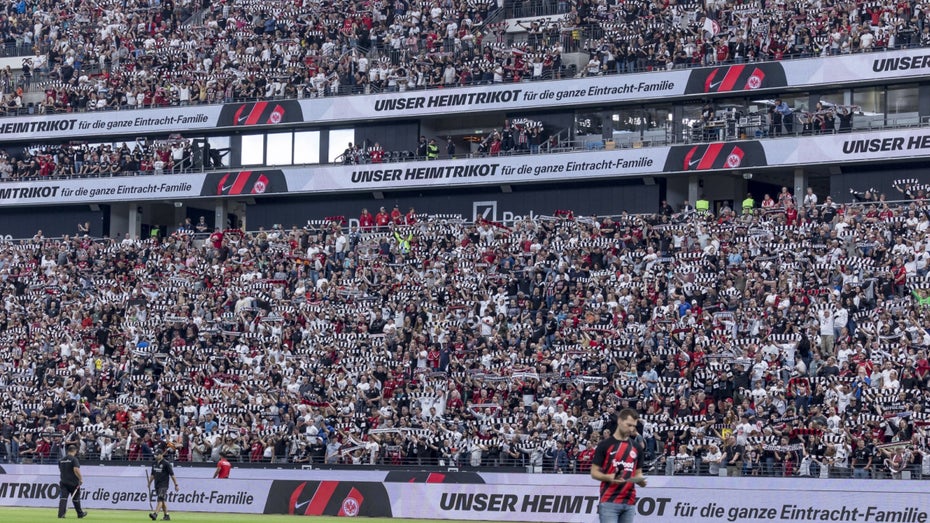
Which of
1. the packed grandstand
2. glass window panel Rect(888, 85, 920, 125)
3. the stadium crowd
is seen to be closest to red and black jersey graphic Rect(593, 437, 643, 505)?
the stadium crowd

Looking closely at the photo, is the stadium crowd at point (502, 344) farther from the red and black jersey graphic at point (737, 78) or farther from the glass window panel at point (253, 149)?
the glass window panel at point (253, 149)

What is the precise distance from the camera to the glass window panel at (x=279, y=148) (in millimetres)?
60812

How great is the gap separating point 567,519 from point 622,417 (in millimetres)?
16324

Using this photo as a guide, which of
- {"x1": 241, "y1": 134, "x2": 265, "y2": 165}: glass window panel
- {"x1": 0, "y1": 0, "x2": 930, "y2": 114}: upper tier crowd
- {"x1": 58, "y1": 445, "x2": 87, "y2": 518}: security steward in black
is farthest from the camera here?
{"x1": 241, "y1": 134, "x2": 265, "y2": 165}: glass window panel

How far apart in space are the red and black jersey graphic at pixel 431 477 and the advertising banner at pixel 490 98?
21708mm

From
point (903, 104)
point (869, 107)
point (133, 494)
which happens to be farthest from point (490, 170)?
point (133, 494)

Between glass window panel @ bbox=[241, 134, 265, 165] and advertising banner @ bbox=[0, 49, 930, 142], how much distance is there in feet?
3.58

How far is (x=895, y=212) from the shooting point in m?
43.5

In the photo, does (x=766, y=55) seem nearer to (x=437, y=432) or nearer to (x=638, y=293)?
(x=638, y=293)

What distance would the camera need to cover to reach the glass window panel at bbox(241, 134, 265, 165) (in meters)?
61.2

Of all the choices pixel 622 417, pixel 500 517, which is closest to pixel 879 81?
pixel 500 517

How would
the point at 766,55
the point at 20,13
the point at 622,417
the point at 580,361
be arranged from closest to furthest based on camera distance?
the point at 622,417
the point at 580,361
the point at 766,55
the point at 20,13

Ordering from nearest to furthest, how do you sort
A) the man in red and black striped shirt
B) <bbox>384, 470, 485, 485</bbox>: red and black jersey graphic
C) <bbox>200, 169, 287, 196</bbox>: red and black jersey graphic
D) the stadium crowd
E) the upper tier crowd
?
the man in red and black striped shirt < <bbox>384, 470, 485, 485</bbox>: red and black jersey graphic < the stadium crowd < the upper tier crowd < <bbox>200, 169, 287, 196</bbox>: red and black jersey graphic

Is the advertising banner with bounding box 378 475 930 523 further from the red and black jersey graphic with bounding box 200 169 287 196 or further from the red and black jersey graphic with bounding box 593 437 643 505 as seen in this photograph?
the red and black jersey graphic with bounding box 200 169 287 196
